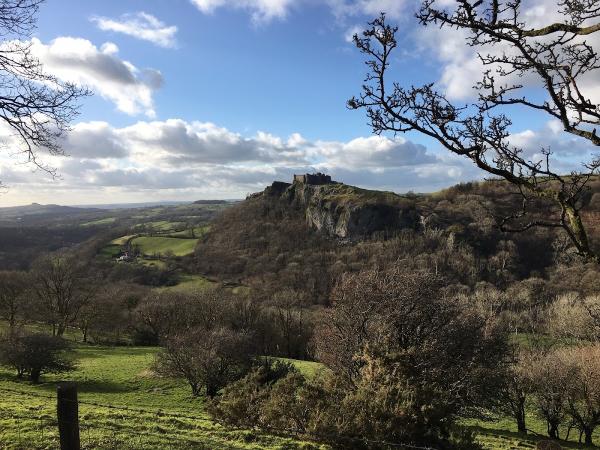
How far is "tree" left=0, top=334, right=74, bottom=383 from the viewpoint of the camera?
3654cm

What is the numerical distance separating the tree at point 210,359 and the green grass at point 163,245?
4599 inches

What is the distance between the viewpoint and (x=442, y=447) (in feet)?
45.2

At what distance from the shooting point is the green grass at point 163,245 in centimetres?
15050

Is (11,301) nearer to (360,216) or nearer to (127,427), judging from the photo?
(127,427)

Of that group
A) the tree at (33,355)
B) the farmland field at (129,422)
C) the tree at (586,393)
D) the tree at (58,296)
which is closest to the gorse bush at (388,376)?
the farmland field at (129,422)

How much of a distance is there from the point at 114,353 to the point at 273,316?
83.3 feet

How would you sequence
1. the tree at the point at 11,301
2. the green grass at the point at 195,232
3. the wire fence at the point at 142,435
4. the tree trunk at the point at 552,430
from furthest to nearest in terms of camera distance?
Answer: the green grass at the point at 195,232 < the tree at the point at 11,301 < the tree trunk at the point at 552,430 < the wire fence at the point at 142,435

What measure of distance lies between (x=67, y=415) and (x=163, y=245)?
519 ft

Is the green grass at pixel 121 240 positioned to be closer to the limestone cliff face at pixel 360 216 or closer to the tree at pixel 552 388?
the limestone cliff face at pixel 360 216

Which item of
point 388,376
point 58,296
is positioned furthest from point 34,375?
point 388,376

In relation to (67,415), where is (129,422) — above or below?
below

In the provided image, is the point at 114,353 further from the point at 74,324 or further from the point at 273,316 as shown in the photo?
the point at 273,316

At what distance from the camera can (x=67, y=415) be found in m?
7.73

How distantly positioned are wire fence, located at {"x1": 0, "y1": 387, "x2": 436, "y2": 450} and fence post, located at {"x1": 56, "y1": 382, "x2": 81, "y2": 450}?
3.10 meters
